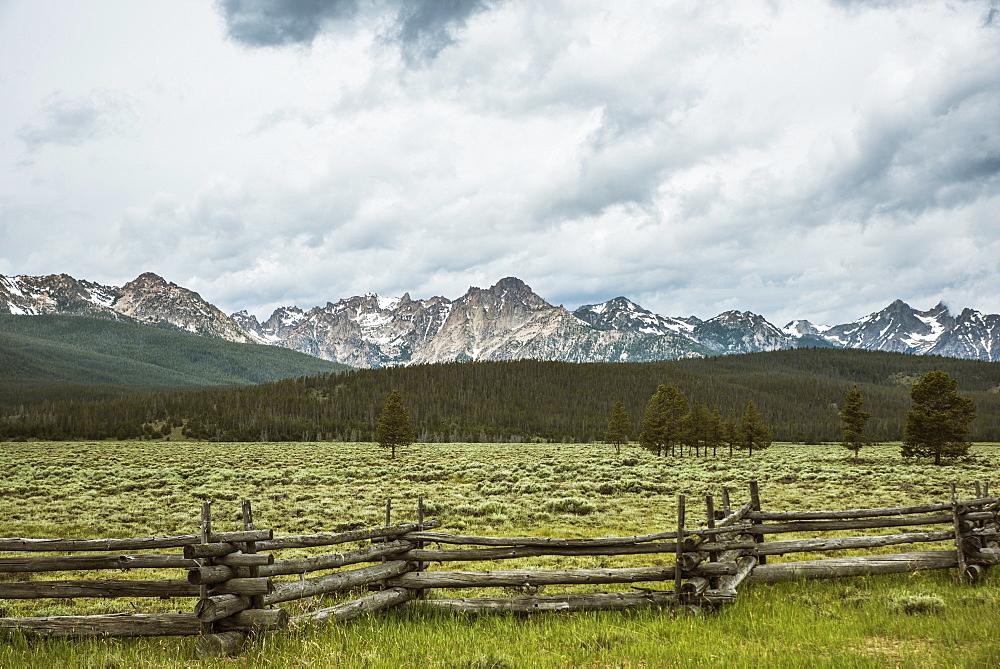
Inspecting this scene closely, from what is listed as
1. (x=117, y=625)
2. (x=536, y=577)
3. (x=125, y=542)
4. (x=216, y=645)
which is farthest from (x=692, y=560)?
(x=125, y=542)

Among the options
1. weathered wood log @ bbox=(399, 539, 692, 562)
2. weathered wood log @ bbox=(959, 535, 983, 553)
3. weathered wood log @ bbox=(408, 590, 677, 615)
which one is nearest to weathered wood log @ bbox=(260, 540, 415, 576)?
weathered wood log @ bbox=(399, 539, 692, 562)

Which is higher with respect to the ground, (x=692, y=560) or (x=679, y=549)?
(x=679, y=549)

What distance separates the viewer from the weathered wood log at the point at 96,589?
7.20 m

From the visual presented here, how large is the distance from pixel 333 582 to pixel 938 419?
178 feet

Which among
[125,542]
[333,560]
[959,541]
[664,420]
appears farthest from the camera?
[664,420]

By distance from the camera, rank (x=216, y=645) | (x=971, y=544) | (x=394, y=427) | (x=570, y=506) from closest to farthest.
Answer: (x=216, y=645) → (x=971, y=544) → (x=570, y=506) → (x=394, y=427)

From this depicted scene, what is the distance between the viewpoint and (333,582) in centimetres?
827

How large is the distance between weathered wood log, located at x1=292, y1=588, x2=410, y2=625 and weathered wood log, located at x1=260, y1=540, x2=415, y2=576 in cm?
55

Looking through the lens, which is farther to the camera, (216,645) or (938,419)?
(938,419)

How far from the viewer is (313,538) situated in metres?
8.22

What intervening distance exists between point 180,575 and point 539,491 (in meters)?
18.9

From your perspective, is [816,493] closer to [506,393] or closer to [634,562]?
[634,562]

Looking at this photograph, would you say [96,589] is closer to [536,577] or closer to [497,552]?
[497,552]

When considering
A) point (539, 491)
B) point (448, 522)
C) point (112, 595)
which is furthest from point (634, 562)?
point (539, 491)
